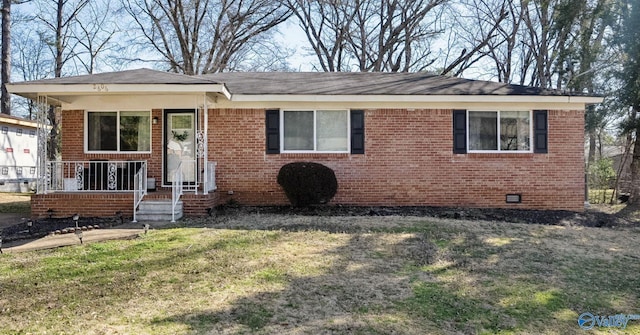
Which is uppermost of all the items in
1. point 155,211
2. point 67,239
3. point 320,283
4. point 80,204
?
point 80,204

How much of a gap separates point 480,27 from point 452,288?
26.1 meters

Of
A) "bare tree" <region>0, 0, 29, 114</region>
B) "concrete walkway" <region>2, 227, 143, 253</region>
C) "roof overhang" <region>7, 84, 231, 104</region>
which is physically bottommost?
"concrete walkway" <region>2, 227, 143, 253</region>

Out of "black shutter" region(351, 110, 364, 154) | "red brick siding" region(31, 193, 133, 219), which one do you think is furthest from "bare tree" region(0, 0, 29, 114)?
"black shutter" region(351, 110, 364, 154)

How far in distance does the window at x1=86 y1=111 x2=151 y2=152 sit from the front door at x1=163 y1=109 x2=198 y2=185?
0.52 m

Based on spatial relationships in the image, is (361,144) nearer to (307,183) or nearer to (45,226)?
(307,183)

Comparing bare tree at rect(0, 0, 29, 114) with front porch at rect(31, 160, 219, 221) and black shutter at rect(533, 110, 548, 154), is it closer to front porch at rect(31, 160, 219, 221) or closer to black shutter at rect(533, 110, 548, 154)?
front porch at rect(31, 160, 219, 221)

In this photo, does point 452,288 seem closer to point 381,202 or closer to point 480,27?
point 381,202

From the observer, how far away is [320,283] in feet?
16.7

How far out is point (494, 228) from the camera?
859 centimetres

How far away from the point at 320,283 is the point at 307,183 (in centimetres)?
497

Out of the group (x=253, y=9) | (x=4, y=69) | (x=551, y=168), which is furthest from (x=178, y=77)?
(x=253, y=9)

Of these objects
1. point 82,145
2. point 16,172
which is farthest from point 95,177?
point 16,172

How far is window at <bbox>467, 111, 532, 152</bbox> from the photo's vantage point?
11258mm

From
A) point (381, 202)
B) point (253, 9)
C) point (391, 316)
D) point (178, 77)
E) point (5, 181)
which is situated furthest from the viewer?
point (253, 9)
